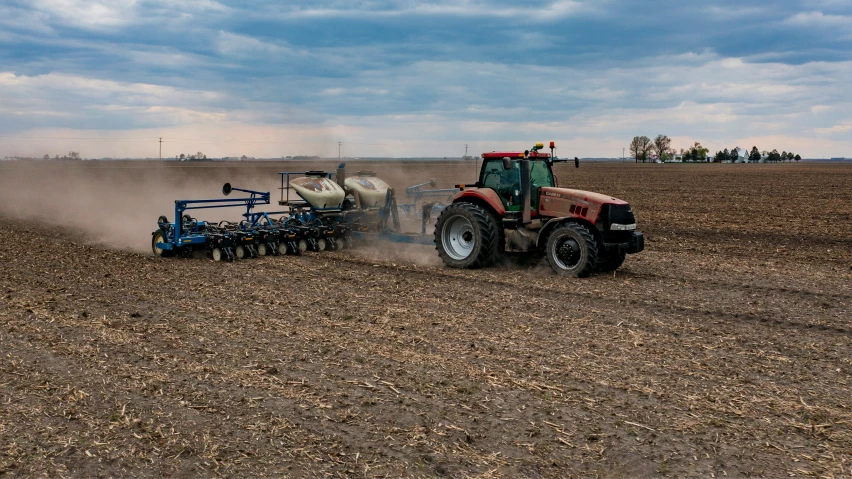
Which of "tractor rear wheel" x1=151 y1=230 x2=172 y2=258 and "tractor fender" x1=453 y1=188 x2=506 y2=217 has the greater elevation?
"tractor fender" x1=453 y1=188 x2=506 y2=217

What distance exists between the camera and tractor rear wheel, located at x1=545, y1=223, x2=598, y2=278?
12.0 m

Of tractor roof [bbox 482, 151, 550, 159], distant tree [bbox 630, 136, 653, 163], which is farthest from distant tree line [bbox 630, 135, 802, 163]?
tractor roof [bbox 482, 151, 550, 159]

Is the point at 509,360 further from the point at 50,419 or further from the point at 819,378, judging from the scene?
the point at 50,419

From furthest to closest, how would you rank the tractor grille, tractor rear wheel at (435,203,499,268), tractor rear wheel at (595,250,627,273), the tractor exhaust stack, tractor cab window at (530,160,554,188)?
tractor cab window at (530,160,554,188)
tractor rear wheel at (435,203,499,268)
the tractor exhaust stack
tractor rear wheel at (595,250,627,273)
the tractor grille

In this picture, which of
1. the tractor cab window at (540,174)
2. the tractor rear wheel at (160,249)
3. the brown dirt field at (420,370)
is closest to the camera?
the brown dirt field at (420,370)

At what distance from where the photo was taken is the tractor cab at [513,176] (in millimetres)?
13180

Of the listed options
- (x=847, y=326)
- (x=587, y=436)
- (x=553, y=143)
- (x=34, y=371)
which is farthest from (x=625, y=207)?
(x=34, y=371)

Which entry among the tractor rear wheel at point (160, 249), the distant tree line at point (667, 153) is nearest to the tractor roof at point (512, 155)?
the tractor rear wheel at point (160, 249)

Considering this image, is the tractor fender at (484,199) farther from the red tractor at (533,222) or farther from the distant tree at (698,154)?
the distant tree at (698,154)

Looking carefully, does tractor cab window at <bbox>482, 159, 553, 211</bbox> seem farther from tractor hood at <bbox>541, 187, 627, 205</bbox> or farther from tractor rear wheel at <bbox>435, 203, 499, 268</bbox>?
tractor rear wheel at <bbox>435, 203, 499, 268</bbox>

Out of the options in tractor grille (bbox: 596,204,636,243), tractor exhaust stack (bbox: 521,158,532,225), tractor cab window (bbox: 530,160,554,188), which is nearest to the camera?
tractor grille (bbox: 596,204,636,243)

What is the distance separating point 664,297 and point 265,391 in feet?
21.9

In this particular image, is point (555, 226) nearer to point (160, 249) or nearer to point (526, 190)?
point (526, 190)

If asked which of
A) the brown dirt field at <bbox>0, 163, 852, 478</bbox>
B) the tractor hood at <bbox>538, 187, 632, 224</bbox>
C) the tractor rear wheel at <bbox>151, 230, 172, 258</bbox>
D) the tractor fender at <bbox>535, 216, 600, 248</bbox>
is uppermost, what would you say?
the tractor hood at <bbox>538, 187, 632, 224</bbox>
